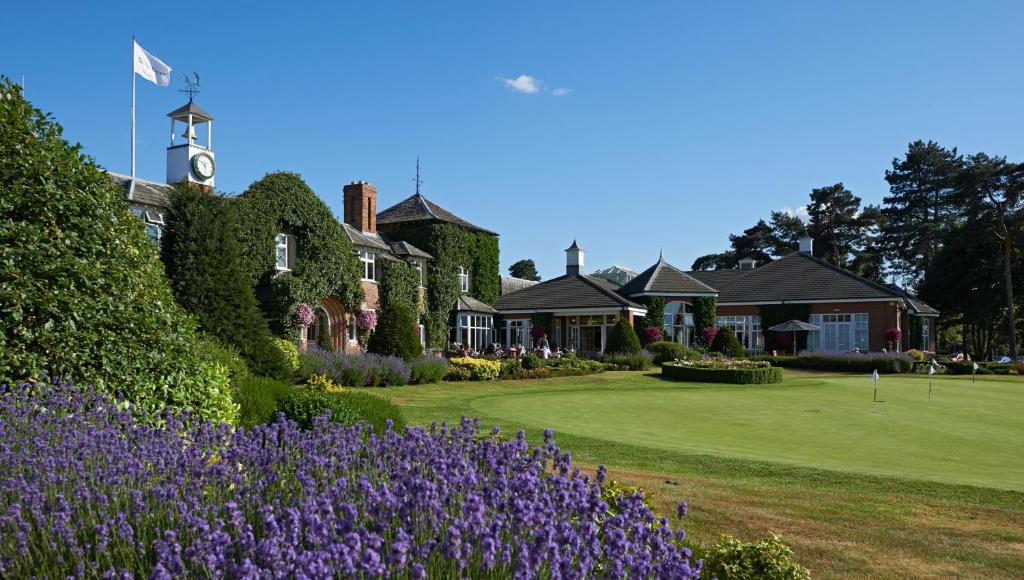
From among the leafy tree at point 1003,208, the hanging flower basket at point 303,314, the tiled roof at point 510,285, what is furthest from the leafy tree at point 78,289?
the leafy tree at point 1003,208

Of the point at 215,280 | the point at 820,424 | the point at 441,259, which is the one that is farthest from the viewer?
the point at 441,259

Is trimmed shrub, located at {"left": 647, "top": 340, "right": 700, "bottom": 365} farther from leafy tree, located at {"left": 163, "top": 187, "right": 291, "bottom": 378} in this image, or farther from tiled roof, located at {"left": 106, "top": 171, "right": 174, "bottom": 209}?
leafy tree, located at {"left": 163, "top": 187, "right": 291, "bottom": 378}

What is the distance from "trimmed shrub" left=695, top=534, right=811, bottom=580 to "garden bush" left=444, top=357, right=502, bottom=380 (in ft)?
74.6

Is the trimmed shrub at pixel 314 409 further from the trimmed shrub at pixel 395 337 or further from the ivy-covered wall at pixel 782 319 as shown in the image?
the ivy-covered wall at pixel 782 319

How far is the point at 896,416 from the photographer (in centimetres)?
1728

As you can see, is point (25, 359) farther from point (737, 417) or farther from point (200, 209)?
point (737, 417)

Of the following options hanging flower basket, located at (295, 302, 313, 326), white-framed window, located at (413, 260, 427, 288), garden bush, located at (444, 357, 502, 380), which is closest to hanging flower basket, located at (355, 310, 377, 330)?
hanging flower basket, located at (295, 302, 313, 326)

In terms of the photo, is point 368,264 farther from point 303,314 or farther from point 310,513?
point 310,513

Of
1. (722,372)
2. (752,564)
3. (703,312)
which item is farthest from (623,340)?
(752,564)

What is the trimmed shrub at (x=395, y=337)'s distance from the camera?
27.1 metres

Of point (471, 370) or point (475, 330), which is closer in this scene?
point (471, 370)

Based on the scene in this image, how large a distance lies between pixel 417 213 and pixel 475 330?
7866mm

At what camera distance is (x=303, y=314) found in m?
29.9

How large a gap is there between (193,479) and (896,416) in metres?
17.0
